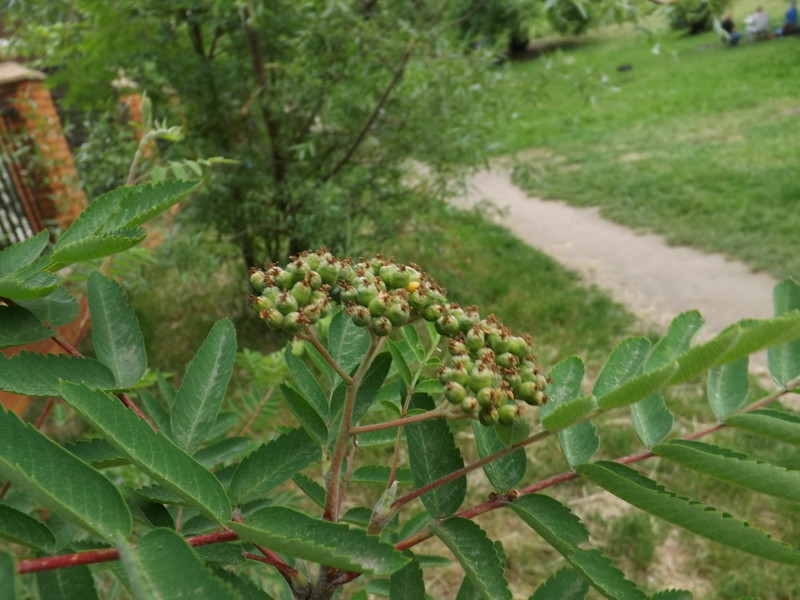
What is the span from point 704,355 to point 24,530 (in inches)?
21.0

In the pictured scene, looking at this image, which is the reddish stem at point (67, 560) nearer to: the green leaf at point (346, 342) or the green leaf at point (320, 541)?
the green leaf at point (320, 541)

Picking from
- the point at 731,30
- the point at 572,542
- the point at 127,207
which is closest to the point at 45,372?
the point at 127,207

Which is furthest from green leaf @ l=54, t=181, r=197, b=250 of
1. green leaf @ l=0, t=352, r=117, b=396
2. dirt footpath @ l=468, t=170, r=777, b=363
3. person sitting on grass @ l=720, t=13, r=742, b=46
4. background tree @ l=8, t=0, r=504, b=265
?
person sitting on grass @ l=720, t=13, r=742, b=46

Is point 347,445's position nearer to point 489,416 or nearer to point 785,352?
point 489,416

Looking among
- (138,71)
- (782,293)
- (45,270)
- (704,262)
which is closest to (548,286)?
(704,262)

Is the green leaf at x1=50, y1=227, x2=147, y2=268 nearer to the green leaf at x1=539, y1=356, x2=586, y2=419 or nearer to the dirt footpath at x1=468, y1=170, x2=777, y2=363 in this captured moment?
the green leaf at x1=539, y1=356, x2=586, y2=419

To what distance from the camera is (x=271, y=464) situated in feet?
2.26

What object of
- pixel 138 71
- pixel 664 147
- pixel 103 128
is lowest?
pixel 664 147

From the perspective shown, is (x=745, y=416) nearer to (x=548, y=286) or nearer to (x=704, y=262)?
(x=548, y=286)

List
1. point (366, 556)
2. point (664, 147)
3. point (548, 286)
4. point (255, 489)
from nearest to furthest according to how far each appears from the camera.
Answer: point (366, 556) → point (255, 489) → point (548, 286) → point (664, 147)

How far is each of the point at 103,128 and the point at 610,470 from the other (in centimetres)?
399

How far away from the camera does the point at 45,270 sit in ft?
2.28

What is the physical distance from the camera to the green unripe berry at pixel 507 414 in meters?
0.60

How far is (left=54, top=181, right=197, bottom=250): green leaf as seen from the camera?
70cm
